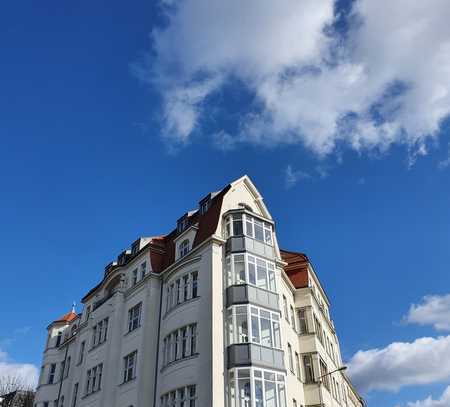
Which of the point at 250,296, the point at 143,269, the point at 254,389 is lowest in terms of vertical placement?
the point at 254,389

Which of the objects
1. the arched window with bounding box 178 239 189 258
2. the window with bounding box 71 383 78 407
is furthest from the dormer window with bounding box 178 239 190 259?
the window with bounding box 71 383 78 407

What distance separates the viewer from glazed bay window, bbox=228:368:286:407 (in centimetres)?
2430

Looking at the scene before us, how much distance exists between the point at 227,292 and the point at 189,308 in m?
2.50

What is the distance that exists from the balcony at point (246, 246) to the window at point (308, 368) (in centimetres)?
873

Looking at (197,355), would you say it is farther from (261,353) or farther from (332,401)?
(332,401)

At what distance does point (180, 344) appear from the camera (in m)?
27.8

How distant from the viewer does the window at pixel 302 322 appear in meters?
35.0

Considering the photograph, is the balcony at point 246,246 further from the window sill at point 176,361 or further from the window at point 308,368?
the window at point 308,368

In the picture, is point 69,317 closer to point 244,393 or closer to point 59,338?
point 59,338

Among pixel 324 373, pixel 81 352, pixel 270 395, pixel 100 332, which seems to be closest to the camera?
pixel 270 395

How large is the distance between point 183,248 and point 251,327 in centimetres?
850

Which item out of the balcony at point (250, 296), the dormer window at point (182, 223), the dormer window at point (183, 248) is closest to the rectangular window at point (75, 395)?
the dormer window at point (183, 248)

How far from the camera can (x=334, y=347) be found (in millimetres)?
43969

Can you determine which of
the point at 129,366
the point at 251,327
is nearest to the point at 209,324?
the point at 251,327
